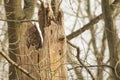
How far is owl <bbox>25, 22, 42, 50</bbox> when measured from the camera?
3.84m

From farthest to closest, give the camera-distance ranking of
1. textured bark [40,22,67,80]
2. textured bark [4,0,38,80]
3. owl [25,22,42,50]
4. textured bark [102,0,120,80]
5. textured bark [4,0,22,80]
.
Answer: textured bark [102,0,120,80] < textured bark [4,0,22,80] < textured bark [4,0,38,80] < owl [25,22,42,50] < textured bark [40,22,67,80]

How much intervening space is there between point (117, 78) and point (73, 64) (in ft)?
2.50

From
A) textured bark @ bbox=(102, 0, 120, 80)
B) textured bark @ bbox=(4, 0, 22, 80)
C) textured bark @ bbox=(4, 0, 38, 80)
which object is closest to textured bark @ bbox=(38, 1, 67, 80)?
textured bark @ bbox=(4, 0, 38, 80)

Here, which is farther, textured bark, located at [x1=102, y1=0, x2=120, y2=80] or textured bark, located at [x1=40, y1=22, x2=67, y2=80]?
textured bark, located at [x1=102, y1=0, x2=120, y2=80]

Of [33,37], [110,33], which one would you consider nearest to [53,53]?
[33,37]

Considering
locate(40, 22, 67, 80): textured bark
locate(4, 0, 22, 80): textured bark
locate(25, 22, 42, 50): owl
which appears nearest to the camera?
locate(40, 22, 67, 80): textured bark

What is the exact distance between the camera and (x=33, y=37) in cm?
390

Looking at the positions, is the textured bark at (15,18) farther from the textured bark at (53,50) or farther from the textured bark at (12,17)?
the textured bark at (53,50)

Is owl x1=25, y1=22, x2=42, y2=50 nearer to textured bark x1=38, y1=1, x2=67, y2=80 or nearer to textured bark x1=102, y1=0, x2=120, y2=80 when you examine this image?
textured bark x1=38, y1=1, x2=67, y2=80

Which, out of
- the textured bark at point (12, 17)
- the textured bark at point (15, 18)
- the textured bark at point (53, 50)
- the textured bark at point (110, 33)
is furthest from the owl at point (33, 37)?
the textured bark at point (110, 33)

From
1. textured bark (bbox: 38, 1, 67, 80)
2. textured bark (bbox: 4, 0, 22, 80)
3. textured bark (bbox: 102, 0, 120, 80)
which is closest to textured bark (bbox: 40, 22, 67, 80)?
textured bark (bbox: 38, 1, 67, 80)

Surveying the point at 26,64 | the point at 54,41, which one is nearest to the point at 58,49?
the point at 54,41

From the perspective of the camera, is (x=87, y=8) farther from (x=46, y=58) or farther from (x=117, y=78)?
(x=46, y=58)

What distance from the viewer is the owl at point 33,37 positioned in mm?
3840
